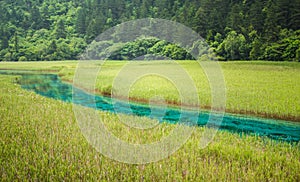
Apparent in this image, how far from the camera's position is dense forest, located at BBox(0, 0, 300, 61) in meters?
31.7

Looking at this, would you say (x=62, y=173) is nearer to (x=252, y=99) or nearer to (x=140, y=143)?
(x=140, y=143)

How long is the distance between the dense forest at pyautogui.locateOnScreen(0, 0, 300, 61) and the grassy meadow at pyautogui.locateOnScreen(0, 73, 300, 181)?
24.4m

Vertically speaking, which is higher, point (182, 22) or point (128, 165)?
point (128, 165)

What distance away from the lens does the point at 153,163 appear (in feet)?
15.3

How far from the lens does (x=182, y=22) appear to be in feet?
144

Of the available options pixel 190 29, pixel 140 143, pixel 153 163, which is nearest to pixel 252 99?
pixel 140 143

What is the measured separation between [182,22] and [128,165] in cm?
4128

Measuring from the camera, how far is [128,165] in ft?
15.0

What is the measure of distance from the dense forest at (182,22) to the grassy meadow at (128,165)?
80.0 ft

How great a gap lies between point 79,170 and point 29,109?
5609 millimetres

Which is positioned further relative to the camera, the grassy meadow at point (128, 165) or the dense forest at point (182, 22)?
the dense forest at point (182, 22)

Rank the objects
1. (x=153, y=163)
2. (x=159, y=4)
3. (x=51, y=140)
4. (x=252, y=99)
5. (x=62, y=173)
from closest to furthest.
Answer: (x=62, y=173) → (x=153, y=163) → (x=51, y=140) → (x=252, y=99) → (x=159, y=4)

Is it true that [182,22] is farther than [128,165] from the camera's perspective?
Yes

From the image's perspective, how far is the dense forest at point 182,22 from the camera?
1247 inches
